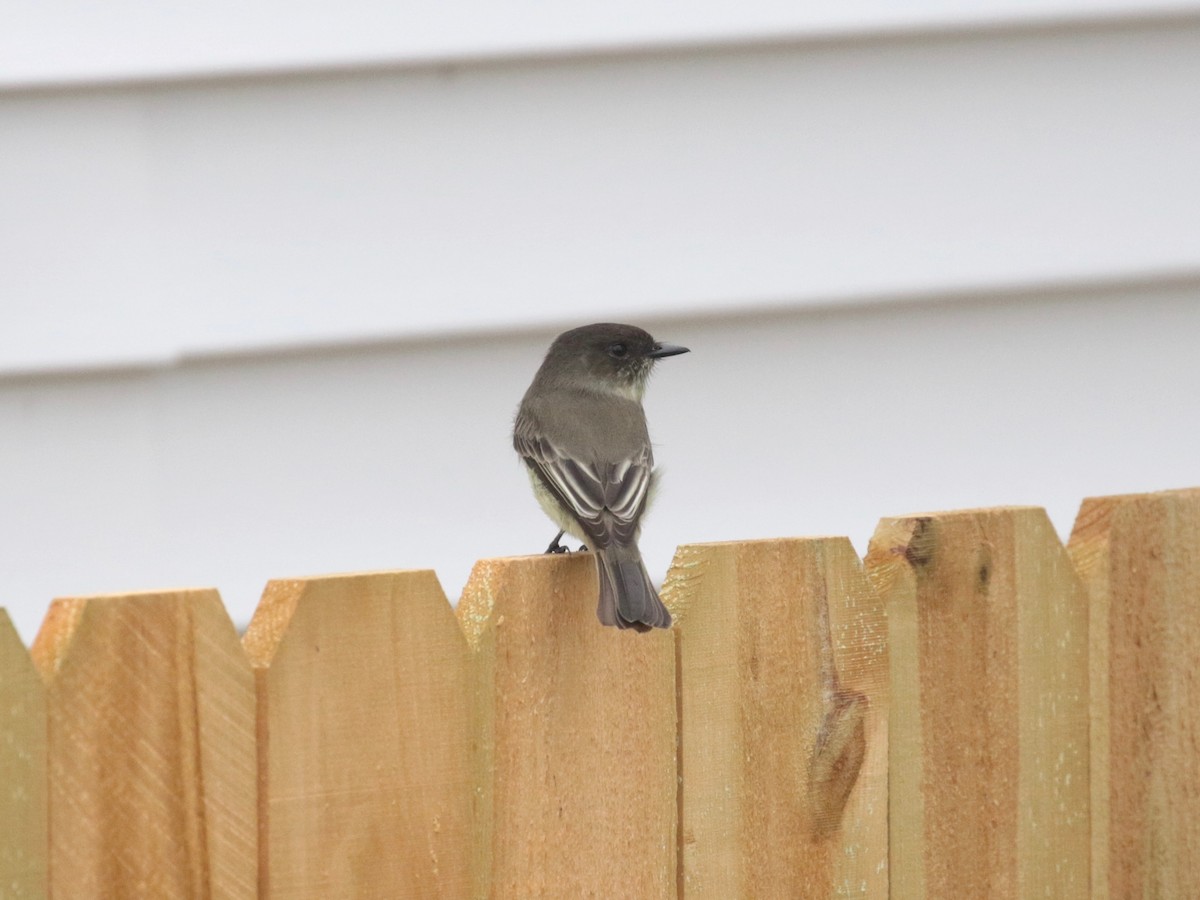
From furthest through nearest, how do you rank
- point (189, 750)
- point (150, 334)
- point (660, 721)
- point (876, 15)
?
1. point (876, 15)
2. point (150, 334)
3. point (660, 721)
4. point (189, 750)

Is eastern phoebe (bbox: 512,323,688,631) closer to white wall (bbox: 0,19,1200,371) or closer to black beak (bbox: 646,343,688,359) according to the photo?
black beak (bbox: 646,343,688,359)

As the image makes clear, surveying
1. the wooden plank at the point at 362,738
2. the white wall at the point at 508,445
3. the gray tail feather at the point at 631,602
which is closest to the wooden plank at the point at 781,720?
the gray tail feather at the point at 631,602

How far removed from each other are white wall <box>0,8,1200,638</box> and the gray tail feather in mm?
2228

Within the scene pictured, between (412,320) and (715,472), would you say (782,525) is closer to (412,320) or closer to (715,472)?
(715,472)

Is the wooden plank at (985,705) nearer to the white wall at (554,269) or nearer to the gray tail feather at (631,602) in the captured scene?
the gray tail feather at (631,602)

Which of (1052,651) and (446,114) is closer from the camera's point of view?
(1052,651)

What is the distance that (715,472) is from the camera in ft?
18.3

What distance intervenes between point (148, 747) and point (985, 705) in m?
1.72

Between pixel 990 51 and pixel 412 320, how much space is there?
2160mm

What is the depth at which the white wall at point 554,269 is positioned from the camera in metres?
5.04

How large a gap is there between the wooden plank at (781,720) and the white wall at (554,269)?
7.07 ft

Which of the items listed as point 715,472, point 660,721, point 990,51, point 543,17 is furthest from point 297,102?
point 660,721

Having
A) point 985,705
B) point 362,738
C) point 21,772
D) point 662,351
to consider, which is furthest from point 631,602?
point 662,351

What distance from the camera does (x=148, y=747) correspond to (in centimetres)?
274
